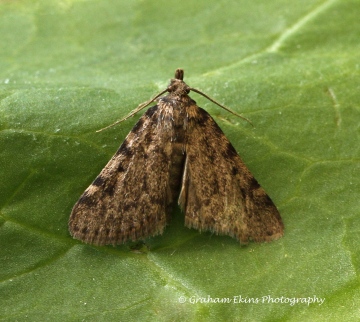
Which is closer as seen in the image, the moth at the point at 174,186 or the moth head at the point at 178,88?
the moth at the point at 174,186

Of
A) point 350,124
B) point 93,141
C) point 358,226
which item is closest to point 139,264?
point 93,141

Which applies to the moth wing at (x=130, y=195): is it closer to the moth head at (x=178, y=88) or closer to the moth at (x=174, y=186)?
the moth at (x=174, y=186)

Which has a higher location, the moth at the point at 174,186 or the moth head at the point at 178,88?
the moth head at the point at 178,88

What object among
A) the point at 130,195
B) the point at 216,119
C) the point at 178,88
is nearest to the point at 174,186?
the point at 130,195

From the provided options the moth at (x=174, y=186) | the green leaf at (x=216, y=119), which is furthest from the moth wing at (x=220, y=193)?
the green leaf at (x=216, y=119)

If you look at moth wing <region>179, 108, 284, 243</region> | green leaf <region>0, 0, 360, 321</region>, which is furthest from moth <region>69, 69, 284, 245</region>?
green leaf <region>0, 0, 360, 321</region>

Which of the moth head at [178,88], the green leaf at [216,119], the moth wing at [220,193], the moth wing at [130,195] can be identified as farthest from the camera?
the moth head at [178,88]

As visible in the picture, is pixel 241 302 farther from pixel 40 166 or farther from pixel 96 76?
pixel 96 76

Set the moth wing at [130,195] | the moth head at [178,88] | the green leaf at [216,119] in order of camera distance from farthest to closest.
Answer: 1. the moth head at [178,88]
2. the moth wing at [130,195]
3. the green leaf at [216,119]
